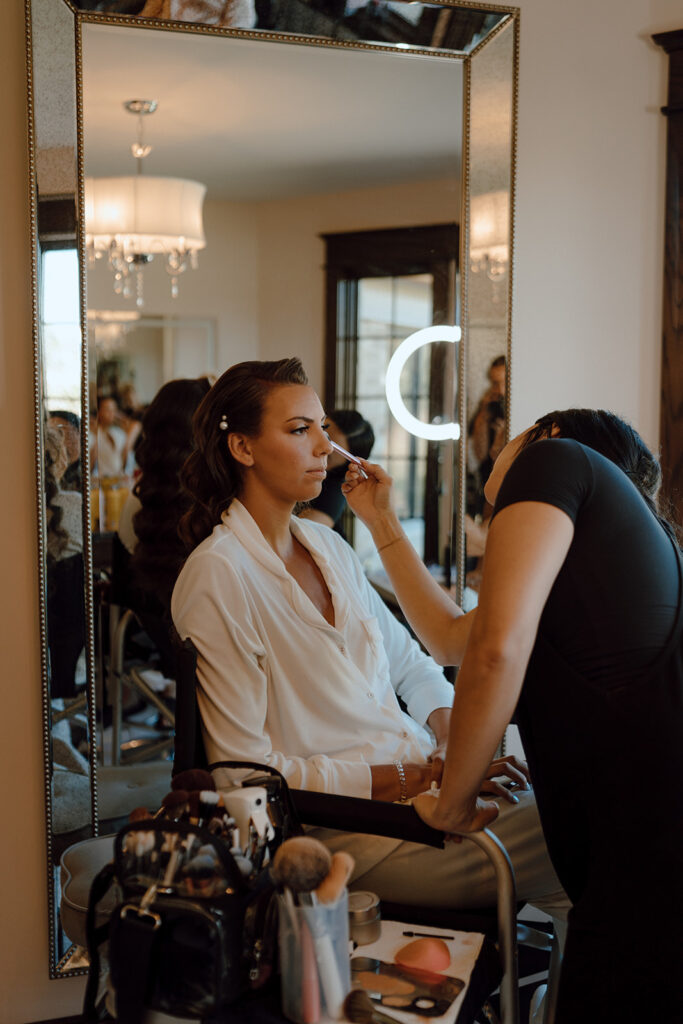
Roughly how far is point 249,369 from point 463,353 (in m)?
0.57

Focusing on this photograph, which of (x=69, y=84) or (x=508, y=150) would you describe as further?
(x=508, y=150)

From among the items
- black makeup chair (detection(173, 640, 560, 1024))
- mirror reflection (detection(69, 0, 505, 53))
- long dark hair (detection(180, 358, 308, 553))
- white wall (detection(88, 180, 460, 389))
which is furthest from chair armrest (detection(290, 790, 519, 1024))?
mirror reflection (detection(69, 0, 505, 53))

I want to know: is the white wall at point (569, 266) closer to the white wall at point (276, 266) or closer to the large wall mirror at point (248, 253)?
the large wall mirror at point (248, 253)

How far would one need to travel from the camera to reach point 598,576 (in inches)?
45.3

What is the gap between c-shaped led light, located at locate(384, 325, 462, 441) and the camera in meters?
2.10

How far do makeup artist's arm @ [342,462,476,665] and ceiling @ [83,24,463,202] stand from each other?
0.67 meters

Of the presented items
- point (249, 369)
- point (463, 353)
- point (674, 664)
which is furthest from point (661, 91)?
point (674, 664)

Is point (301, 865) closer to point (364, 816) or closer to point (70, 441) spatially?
point (364, 816)

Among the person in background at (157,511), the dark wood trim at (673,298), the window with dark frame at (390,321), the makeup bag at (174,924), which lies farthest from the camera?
the dark wood trim at (673,298)

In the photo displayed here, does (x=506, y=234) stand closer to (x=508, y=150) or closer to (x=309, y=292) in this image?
(x=508, y=150)

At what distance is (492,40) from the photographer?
6.73 ft

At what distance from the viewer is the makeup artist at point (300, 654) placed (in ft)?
4.95

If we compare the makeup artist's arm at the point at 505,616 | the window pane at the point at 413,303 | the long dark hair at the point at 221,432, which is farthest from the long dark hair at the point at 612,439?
the window pane at the point at 413,303

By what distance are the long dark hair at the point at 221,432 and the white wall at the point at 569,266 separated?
0.41m
